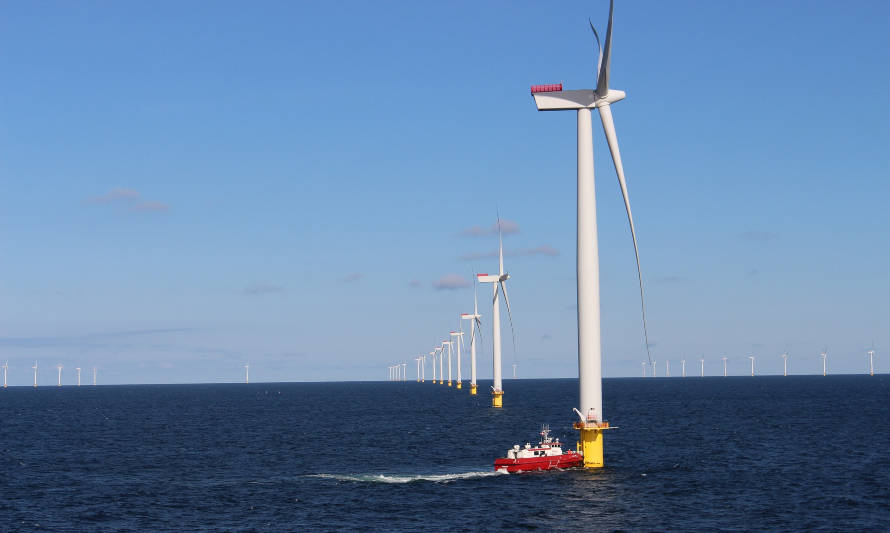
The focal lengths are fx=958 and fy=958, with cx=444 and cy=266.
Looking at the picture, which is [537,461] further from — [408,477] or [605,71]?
[605,71]

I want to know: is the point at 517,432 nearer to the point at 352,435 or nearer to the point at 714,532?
the point at 352,435

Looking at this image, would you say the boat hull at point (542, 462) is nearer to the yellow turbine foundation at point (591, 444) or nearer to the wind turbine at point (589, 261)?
the yellow turbine foundation at point (591, 444)

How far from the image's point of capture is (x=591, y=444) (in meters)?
95.8

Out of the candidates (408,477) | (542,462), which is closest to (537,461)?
(542,462)

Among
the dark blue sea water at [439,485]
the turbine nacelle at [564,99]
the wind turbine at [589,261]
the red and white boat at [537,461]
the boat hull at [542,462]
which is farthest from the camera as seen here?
the red and white boat at [537,461]

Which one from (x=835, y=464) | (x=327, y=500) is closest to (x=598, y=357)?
(x=327, y=500)

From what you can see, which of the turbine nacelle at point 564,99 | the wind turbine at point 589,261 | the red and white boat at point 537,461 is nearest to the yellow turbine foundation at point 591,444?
the wind turbine at point 589,261

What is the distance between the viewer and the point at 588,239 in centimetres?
9012

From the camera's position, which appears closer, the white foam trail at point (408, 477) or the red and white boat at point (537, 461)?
the white foam trail at point (408, 477)

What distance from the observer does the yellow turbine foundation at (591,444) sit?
301 ft

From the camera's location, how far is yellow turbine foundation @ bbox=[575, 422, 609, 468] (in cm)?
9184

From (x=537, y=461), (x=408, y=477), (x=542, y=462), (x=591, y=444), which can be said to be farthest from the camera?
(x=537, y=461)

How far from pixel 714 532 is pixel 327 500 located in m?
35.8

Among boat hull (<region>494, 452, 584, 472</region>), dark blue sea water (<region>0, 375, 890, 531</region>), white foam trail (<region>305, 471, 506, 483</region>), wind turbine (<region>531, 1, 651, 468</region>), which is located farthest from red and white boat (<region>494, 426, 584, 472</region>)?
wind turbine (<region>531, 1, 651, 468</region>)
